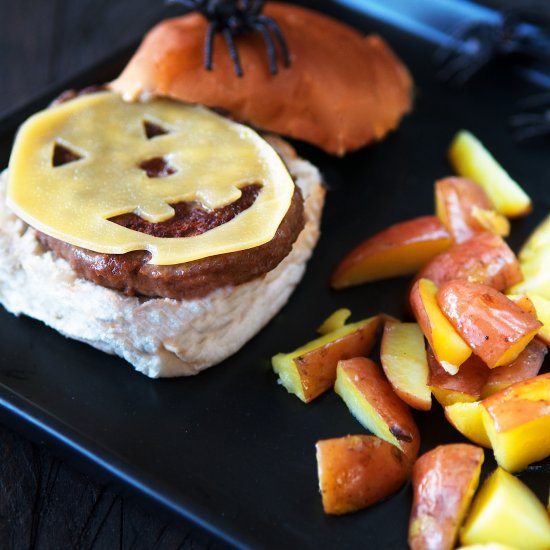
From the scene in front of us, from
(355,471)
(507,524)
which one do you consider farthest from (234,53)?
(507,524)

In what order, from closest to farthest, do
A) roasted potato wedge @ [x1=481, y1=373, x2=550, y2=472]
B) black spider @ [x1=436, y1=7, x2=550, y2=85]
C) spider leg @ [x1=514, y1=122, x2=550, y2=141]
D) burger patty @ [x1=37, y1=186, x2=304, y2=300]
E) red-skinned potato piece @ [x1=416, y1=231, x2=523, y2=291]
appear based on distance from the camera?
roasted potato wedge @ [x1=481, y1=373, x2=550, y2=472], burger patty @ [x1=37, y1=186, x2=304, y2=300], red-skinned potato piece @ [x1=416, y1=231, x2=523, y2=291], spider leg @ [x1=514, y1=122, x2=550, y2=141], black spider @ [x1=436, y1=7, x2=550, y2=85]

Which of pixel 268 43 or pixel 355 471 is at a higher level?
pixel 268 43

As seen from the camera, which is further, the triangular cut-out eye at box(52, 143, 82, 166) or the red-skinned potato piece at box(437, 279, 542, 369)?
the triangular cut-out eye at box(52, 143, 82, 166)

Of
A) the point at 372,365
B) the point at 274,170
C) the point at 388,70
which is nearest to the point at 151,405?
the point at 372,365

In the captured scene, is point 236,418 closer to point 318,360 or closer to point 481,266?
point 318,360

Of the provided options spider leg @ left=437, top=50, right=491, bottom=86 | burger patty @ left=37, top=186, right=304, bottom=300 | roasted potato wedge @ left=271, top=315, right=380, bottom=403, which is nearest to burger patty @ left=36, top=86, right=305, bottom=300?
burger patty @ left=37, top=186, right=304, bottom=300

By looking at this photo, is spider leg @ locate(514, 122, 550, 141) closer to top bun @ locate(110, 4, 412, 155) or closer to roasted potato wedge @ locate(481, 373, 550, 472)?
top bun @ locate(110, 4, 412, 155)

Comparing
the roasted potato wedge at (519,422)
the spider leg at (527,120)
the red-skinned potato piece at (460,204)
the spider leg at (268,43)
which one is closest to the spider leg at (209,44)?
the spider leg at (268,43)

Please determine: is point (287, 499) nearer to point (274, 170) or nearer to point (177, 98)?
point (274, 170)
